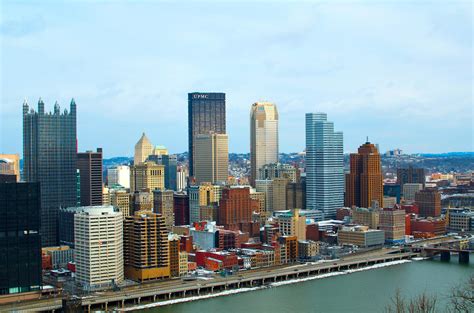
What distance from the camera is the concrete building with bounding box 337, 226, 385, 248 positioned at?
28.5m

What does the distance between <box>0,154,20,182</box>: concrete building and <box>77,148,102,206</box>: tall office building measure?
3.60 metres

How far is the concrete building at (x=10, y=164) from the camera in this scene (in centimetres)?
3434

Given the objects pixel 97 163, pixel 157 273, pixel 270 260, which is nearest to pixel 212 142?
pixel 97 163

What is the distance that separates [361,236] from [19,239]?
14.8m

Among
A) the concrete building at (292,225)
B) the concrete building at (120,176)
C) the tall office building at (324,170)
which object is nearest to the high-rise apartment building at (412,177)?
the tall office building at (324,170)

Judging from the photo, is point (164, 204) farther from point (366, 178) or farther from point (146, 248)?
point (146, 248)

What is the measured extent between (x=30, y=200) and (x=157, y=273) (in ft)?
14.2

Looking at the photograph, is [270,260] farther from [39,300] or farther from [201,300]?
[39,300]

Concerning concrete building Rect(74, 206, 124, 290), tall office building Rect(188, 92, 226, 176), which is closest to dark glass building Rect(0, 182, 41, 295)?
concrete building Rect(74, 206, 124, 290)

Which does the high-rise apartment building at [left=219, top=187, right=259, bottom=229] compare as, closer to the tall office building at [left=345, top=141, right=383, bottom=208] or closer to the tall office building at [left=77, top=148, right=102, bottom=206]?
the tall office building at [left=77, top=148, right=102, bottom=206]

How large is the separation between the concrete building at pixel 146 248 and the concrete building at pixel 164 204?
13439 mm

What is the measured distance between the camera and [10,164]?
35219 millimetres

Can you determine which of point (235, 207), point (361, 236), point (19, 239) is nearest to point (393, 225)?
point (361, 236)

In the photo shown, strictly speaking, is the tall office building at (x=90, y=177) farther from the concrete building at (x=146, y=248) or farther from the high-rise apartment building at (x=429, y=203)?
the high-rise apartment building at (x=429, y=203)
